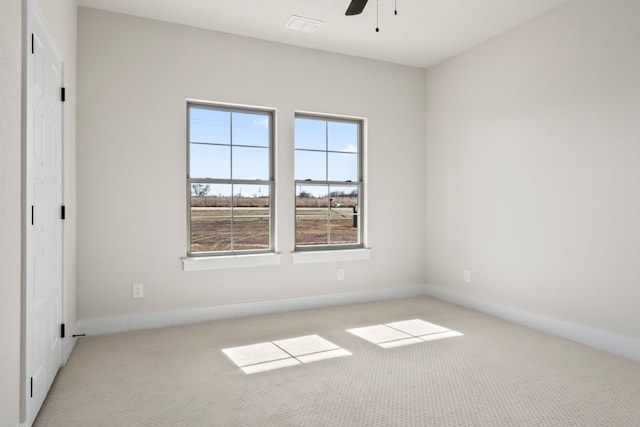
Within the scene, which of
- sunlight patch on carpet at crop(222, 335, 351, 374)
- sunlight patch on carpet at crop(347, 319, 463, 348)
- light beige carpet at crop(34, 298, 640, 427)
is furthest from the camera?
sunlight patch on carpet at crop(347, 319, 463, 348)

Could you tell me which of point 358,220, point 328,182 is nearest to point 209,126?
point 328,182

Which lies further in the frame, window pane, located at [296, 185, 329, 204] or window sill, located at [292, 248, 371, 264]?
window pane, located at [296, 185, 329, 204]

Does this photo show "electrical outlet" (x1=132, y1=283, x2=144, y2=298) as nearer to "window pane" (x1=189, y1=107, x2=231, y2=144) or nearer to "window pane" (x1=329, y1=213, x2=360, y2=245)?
"window pane" (x1=189, y1=107, x2=231, y2=144)

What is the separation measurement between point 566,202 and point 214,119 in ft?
11.3

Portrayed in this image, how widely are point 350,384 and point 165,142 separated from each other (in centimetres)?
278

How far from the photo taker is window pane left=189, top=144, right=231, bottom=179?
406cm

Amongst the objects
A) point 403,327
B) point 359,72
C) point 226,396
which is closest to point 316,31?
point 359,72

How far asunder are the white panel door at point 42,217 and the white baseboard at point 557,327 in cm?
393

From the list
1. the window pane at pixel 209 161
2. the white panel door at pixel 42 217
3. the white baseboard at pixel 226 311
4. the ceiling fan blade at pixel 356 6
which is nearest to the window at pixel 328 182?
the white baseboard at pixel 226 311

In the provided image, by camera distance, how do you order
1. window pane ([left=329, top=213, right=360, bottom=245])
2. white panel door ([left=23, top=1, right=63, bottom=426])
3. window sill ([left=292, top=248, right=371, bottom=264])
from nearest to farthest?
white panel door ([left=23, top=1, right=63, bottom=426])
window sill ([left=292, top=248, right=371, bottom=264])
window pane ([left=329, top=213, right=360, bottom=245])

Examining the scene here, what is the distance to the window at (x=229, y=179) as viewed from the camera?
4.07 meters

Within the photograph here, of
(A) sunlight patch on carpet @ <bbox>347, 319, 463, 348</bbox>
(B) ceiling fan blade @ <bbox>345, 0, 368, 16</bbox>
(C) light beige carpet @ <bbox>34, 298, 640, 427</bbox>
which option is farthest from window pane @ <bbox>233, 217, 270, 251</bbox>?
(B) ceiling fan blade @ <bbox>345, 0, 368, 16</bbox>

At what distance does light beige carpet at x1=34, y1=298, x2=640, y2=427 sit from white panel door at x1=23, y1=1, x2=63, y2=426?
11.6 inches

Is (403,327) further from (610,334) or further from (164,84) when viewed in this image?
(164,84)
